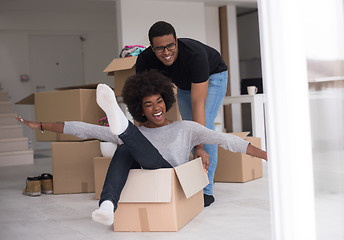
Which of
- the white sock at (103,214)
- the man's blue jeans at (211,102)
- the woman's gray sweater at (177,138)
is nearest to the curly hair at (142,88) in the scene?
the woman's gray sweater at (177,138)

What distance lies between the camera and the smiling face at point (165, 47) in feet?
6.48

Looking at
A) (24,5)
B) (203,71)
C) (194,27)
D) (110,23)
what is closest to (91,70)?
(110,23)

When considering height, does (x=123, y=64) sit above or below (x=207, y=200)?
above

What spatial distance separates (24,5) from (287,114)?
24.1 feet

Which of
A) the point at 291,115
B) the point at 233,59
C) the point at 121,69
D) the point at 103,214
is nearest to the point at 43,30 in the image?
the point at 233,59

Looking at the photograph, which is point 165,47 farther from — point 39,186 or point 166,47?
point 39,186

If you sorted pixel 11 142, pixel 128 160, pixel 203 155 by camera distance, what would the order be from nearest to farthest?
pixel 128 160
pixel 203 155
pixel 11 142

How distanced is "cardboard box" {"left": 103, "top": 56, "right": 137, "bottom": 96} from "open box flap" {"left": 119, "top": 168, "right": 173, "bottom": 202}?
1278 mm

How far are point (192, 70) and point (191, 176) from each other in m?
0.50

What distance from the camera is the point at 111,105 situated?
1.41 m

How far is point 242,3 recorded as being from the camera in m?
6.71

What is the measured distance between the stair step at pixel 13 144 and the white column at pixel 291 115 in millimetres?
5401

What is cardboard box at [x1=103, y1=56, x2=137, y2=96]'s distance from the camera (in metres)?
2.97

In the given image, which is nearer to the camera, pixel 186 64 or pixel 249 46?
pixel 186 64
